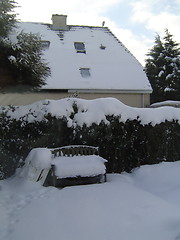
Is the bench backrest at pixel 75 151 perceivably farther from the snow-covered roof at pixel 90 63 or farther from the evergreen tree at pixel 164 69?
the evergreen tree at pixel 164 69

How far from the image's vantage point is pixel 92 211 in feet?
13.2

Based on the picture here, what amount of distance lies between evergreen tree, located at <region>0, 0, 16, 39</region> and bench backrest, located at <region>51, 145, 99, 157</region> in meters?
3.70

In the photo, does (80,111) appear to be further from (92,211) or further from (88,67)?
(88,67)

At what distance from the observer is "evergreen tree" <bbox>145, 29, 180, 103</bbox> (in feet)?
91.0

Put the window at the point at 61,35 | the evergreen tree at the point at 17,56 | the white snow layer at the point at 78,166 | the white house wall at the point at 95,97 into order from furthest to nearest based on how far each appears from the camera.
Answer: the window at the point at 61,35
the white house wall at the point at 95,97
the evergreen tree at the point at 17,56
the white snow layer at the point at 78,166

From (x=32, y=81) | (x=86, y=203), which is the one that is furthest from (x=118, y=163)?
(x=32, y=81)

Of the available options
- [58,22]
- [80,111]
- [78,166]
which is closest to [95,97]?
[58,22]

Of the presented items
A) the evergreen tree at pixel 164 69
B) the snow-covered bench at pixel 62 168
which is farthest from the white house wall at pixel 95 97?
the evergreen tree at pixel 164 69

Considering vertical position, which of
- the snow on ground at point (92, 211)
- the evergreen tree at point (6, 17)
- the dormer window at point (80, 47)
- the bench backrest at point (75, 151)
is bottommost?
the snow on ground at point (92, 211)

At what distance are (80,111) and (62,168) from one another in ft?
6.05

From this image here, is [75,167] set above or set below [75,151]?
below

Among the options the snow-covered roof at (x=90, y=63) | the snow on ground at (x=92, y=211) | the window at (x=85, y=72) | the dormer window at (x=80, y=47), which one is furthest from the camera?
the dormer window at (x=80, y=47)

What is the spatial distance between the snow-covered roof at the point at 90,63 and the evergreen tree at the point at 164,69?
1000 cm

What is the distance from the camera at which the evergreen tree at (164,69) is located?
91.0 feet
